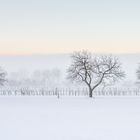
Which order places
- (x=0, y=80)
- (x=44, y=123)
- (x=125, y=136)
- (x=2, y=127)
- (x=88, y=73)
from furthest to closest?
(x=0, y=80), (x=88, y=73), (x=44, y=123), (x=2, y=127), (x=125, y=136)

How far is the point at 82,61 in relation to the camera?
54.8 metres

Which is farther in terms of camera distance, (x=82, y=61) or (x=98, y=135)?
(x=82, y=61)

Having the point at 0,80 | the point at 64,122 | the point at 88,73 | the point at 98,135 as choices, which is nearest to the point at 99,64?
the point at 88,73

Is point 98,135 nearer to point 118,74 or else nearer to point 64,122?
point 64,122

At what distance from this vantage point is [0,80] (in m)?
67.6

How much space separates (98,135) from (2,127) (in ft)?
22.5

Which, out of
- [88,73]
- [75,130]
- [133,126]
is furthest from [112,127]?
[88,73]

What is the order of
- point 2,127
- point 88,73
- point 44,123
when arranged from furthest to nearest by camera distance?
point 88,73 → point 44,123 → point 2,127

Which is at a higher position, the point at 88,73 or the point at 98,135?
the point at 88,73

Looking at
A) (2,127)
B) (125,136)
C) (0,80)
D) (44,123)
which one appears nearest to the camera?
(125,136)

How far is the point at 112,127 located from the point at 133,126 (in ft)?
5.11

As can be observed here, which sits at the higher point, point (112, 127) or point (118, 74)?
point (118, 74)

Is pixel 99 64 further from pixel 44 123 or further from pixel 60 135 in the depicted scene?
pixel 60 135

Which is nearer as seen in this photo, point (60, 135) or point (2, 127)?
point (60, 135)
